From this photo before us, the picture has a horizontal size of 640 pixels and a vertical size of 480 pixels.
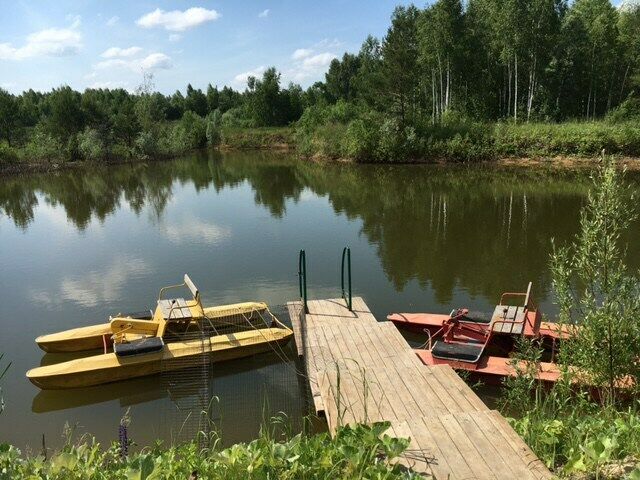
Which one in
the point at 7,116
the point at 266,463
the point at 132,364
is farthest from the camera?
the point at 7,116

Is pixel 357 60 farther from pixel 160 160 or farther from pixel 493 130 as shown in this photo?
pixel 493 130

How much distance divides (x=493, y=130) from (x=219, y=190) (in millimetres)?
18548

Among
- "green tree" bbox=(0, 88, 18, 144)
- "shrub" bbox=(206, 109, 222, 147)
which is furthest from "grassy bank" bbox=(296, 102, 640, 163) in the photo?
"green tree" bbox=(0, 88, 18, 144)

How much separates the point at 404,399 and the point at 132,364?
189 inches

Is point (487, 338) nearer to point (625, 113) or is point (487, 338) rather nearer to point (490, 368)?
point (490, 368)

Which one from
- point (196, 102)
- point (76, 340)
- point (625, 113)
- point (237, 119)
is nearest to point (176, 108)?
point (196, 102)

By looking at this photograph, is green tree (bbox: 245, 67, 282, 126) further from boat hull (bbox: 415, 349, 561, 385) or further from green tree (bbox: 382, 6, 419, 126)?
boat hull (bbox: 415, 349, 561, 385)

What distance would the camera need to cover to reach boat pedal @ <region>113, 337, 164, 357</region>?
8352mm

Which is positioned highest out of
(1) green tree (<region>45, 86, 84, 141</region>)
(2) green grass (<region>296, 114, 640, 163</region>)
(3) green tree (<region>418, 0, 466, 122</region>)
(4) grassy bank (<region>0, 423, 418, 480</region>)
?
(3) green tree (<region>418, 0, 466, 122</region>)

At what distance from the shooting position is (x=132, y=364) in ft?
27.5

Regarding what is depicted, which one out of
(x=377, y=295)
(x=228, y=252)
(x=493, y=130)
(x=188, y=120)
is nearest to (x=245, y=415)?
(x=377, y=295)

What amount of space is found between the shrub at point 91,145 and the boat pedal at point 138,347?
3823 cm

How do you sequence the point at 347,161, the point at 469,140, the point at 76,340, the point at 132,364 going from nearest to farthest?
the point at 132,364, the point at 76,340, the point at 469,140, the point at 347,161

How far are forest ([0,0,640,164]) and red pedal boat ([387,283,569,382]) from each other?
26.0 meters
